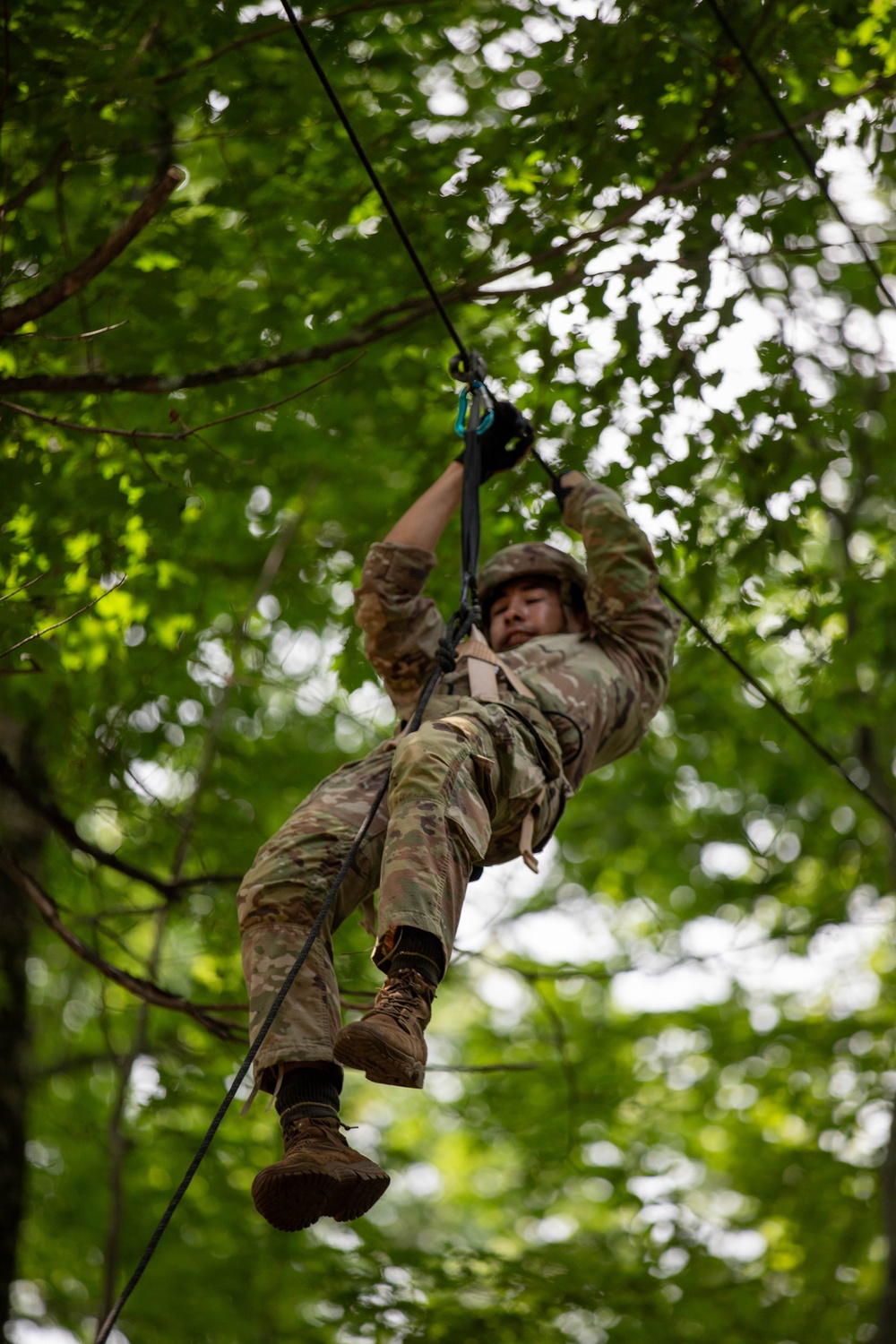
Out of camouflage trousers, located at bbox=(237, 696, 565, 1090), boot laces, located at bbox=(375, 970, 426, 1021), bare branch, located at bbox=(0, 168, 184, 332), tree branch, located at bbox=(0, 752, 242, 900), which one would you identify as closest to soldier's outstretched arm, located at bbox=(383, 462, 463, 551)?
camouflage trousers, located at bbox=(237, 696, 565, 1090)

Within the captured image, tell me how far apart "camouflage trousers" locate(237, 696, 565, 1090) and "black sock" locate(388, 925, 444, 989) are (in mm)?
20

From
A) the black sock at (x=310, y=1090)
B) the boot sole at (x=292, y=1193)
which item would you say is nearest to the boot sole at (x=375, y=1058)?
the boot sole at (x=292, y=1193)

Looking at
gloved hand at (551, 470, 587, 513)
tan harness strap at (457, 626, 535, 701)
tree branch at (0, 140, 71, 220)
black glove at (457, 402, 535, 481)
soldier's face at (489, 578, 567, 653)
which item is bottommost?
tan harness strap at (457, 626, 535, 701)

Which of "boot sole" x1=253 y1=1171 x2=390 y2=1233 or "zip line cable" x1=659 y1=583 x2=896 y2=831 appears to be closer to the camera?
"boot sole" x1=253 y1=1171 x2=390 y2=1233

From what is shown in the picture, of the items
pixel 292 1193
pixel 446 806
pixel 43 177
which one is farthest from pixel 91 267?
pixel 292 1193

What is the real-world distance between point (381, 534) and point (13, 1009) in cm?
299

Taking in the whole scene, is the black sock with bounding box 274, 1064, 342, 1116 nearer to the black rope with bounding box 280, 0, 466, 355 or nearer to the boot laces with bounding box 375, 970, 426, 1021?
the boot laces with bounding box 375, 970, 426, 1021

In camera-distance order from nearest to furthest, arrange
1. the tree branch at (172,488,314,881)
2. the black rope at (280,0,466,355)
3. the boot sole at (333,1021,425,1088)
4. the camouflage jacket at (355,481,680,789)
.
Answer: the boot sole at (333,1021,425,1088) < the black rope at (280,0,466,355) < the camouflage jacket at (355,481,680,789) < the tree branch at (172,488,314,881)

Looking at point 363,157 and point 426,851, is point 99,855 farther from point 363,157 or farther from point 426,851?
point 363,157

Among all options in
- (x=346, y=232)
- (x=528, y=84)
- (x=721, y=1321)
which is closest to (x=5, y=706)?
(x=346, y=232)

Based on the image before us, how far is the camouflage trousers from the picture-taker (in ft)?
9.70

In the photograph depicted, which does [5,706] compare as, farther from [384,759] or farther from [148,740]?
[384,759]

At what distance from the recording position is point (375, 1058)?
2613mm

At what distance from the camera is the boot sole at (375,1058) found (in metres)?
2.58
